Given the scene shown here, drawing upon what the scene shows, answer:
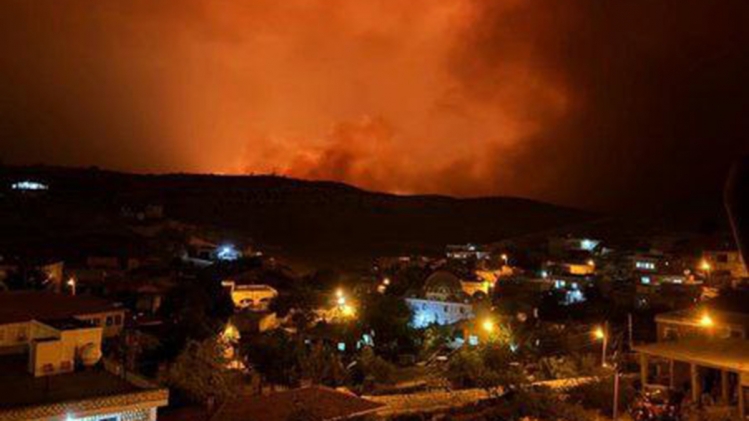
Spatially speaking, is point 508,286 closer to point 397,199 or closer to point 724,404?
point 724,404

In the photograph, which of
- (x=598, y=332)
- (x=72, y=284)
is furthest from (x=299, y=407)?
(x=72, y=284)

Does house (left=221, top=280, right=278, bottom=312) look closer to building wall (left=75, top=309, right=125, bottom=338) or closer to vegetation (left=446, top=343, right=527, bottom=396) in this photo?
building wall (left=75, top=309, right=125, bottom=338)

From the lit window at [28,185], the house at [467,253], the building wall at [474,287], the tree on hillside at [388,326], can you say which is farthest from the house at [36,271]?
the lit window at [28,185]

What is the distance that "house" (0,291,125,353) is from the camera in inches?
648

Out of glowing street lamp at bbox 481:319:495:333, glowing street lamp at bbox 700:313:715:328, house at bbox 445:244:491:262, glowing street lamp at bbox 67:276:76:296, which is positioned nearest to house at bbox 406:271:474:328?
glowing street lamp at bbox 481:319:495:333

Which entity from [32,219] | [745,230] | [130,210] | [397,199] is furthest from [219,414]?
[397,199]

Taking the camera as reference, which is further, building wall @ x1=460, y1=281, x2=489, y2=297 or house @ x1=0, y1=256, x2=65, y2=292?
building wall @ x1=460, y1=281, x2=489, y2=297

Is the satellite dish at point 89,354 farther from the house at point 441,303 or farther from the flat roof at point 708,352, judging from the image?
the house at point 441,303

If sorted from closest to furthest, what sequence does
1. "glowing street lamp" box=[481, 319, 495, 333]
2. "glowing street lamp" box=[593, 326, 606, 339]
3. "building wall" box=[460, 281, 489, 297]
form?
1. "glowing street lamp" box=[593, 326, 606, 339]
2. "glowing street lamp" box=[481, 319, 495, 333]
3. "building wall" box=[460, 281, 489, 297]

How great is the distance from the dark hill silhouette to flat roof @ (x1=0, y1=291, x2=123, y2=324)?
28.7 m

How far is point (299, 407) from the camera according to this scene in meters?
13.6

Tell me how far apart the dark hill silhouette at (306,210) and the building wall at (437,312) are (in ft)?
75.6

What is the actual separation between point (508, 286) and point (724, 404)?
2194cm

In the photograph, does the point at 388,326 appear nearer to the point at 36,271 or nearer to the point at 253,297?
the point at 253,297
